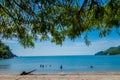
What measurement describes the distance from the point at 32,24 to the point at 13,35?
847 mm

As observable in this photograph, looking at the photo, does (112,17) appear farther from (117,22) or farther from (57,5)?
(57,5)

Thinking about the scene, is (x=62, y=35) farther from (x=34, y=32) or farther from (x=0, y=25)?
(x=0, y=25)

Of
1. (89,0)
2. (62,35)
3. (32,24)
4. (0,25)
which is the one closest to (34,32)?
(32,24)

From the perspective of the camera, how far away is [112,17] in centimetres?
589

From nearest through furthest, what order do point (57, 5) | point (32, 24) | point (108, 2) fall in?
point (108, 2) → point (57, 5) → point (32, 24)

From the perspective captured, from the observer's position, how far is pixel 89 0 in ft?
18.7

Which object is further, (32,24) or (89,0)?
(32,24)

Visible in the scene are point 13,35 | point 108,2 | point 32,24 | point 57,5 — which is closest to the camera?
point 108,2

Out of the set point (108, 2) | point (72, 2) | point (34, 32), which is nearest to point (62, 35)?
point (34, 32)

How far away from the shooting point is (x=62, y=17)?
241 inches

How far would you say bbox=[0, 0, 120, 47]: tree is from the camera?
564 cm

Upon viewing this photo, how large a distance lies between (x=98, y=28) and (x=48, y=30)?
1.22 meters

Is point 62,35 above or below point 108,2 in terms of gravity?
Answer: below

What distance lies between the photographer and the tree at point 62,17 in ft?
18.5
